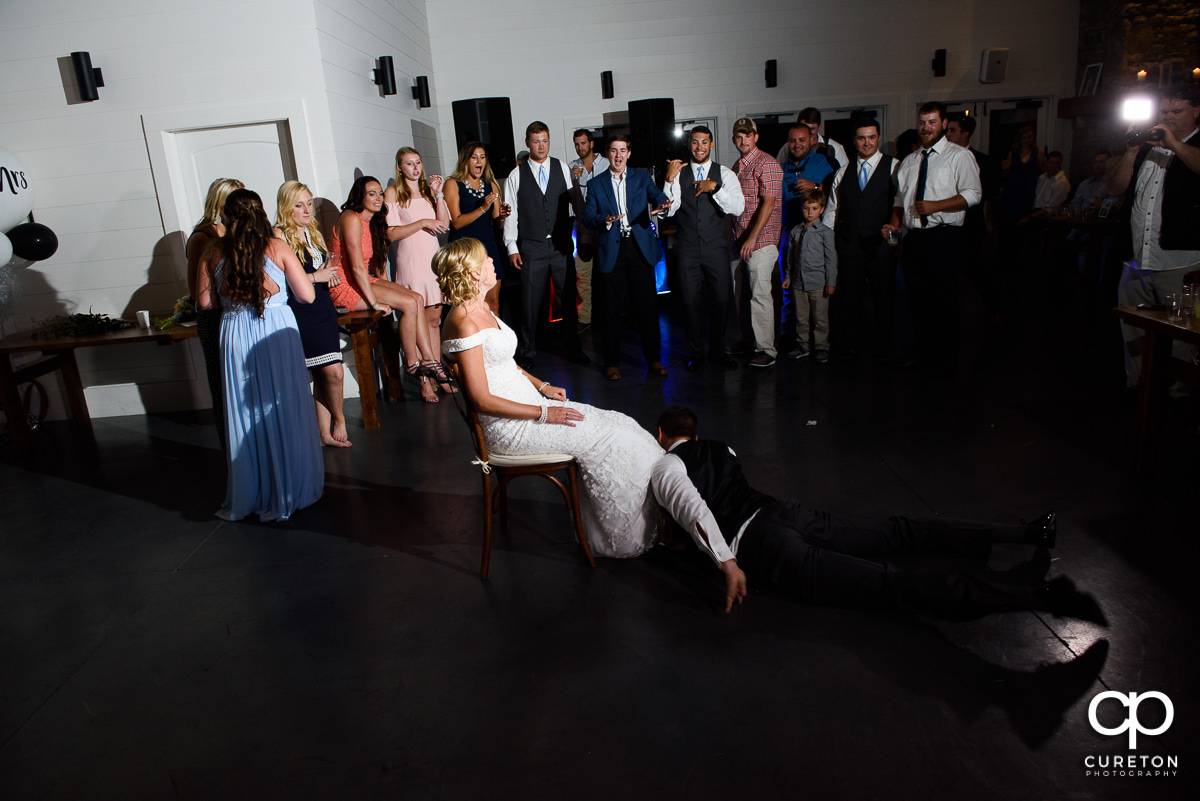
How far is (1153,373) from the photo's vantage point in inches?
136

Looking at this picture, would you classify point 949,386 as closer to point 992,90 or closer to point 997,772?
point 997,772

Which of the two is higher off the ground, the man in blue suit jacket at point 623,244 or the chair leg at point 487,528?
the man in blue suit jacket at point 623,244

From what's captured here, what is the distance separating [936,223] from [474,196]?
323cm

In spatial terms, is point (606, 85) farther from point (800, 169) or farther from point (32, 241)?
point (32, 241)

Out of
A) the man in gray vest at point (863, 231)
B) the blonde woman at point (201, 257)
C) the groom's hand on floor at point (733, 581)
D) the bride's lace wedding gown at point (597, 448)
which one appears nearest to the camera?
the groom's hand on floor at point (733, 581)

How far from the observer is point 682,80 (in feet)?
28.4

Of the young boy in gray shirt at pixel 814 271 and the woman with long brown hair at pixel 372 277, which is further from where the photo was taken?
the young boy in gray shirt at pixel 814 271

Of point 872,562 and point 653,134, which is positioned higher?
point 653,134

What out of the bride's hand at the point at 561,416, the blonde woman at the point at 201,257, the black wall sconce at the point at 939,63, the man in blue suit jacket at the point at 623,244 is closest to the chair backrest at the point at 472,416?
the bride's hand at the point at 561,416

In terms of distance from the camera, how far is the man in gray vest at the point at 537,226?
591cm

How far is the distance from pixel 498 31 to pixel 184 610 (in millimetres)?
7221

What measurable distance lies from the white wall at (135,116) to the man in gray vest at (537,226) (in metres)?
1.23

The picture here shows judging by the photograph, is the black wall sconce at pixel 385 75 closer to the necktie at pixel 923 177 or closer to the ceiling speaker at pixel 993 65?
the necktie at pixel 923 177

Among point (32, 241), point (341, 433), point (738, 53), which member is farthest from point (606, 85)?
point (32, 241)
